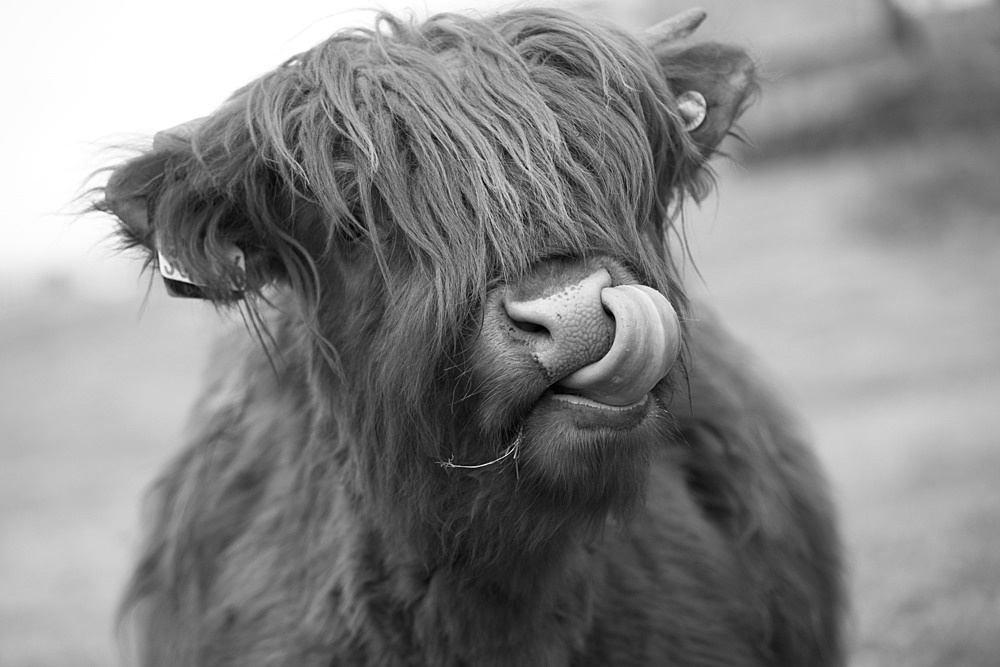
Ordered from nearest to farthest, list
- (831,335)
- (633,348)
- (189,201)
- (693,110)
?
(633,348) → (189,201) → (693,110) → (831,335)

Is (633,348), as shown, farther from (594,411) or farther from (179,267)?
(179,267)

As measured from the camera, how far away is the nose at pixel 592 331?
2.38 meters

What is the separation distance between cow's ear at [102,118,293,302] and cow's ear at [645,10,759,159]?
3.91ft

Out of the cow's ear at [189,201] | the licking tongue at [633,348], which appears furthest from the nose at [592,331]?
the cow's ear at [189,201]

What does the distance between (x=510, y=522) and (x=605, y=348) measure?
0.66 m

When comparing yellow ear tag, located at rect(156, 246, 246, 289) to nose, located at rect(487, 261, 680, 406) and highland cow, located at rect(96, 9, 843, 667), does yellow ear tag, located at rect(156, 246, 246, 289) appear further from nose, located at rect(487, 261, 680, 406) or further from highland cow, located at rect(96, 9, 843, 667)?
nose, located at rect(487, 261, 680, 406)

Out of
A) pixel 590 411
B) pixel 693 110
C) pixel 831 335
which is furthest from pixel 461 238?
pixel 831 335

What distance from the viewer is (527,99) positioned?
2773 millimetres

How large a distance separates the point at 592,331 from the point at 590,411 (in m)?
0.22

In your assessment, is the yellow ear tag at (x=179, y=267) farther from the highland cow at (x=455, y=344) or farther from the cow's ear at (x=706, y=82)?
the cow's ear at (x=706, y=82)

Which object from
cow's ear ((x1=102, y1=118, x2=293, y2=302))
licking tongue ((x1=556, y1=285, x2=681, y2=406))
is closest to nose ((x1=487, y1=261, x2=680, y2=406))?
licking tongue ((x1=556, y1=285, x2=681, y2=406))

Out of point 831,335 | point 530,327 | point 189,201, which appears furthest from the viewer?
point 831,335

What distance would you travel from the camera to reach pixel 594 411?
8.26 ft

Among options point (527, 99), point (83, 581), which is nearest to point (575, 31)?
point (527, 99)
